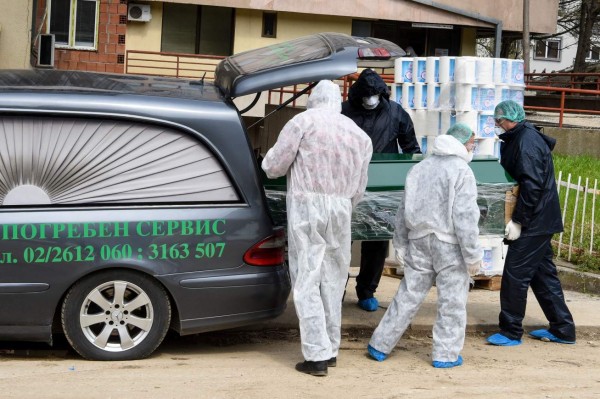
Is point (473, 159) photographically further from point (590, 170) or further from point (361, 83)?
point (590, 170)

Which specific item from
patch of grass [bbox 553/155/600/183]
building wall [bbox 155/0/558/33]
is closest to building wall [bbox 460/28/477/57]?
building wall [bbox 155/0/558/33]

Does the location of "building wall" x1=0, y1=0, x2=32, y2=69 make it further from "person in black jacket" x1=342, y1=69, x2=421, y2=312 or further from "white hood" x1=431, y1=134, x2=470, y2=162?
"white hood" x1=431, y1=134, x2=470, y2=162

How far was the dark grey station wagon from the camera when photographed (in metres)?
6.47

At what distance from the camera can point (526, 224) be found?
300 inches

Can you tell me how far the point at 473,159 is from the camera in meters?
7.67

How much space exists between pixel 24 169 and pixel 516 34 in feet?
88.4

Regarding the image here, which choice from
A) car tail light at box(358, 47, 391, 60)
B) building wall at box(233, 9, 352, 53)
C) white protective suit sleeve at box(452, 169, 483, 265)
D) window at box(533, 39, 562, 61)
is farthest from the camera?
window at box(533, 39, 562, 61)

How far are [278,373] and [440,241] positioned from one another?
1.33m

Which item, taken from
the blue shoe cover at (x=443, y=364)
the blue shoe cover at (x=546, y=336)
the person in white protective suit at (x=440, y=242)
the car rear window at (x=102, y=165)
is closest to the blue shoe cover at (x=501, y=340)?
the blue shoe cover at (x=546, y=336)

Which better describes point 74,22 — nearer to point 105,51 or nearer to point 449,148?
point 105,51

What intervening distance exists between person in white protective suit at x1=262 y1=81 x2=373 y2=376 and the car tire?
0.87m

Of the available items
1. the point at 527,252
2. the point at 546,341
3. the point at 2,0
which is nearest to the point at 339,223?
the point at 527,252

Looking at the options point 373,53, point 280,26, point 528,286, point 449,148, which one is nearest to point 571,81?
point 280,26

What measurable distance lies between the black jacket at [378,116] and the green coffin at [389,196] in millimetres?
628
